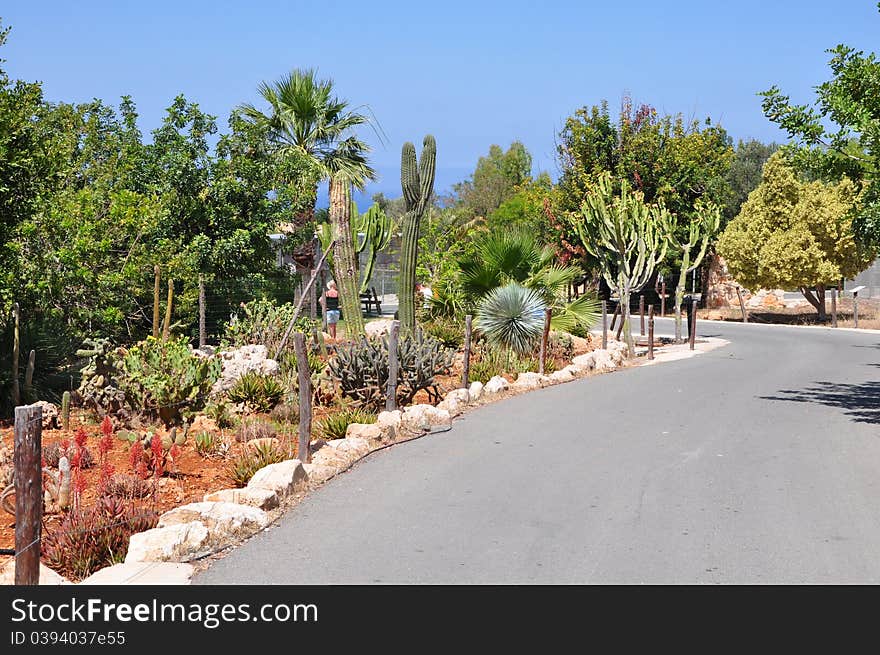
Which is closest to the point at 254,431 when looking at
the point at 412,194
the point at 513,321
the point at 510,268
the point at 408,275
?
the point at 408,275

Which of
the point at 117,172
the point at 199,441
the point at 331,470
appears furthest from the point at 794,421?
the point at 117,172

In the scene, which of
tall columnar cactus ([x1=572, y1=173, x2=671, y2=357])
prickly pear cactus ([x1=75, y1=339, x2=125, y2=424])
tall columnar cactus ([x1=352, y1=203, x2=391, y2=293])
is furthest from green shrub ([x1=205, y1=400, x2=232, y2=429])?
tall columnar cactus ([x1=352, y1=203, x2=391, y2=293])

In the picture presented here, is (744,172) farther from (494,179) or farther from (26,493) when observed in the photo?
(26,493)

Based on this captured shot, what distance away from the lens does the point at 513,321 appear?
Answer: 20234 millimetres

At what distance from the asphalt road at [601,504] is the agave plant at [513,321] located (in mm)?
4711

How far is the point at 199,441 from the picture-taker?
1070 cm

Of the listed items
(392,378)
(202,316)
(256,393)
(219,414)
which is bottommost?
(219,414)

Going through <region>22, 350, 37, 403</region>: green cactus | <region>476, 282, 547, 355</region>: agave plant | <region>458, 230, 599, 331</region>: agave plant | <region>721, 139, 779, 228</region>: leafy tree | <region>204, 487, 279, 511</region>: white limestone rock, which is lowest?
<region>204, 487, 279, 511</region>: white limestone rock

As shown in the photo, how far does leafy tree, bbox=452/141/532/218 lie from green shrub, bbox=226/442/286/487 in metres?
55.4

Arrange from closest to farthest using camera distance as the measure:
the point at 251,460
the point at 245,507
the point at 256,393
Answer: the point at 245,507, the point at 251,460, the point at 256,393

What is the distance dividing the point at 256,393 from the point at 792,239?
3119cm

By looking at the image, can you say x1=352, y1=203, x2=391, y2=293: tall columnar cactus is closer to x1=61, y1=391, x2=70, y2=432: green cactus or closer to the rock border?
the rock border

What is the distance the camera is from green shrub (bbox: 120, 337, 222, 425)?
1228 centimetres
